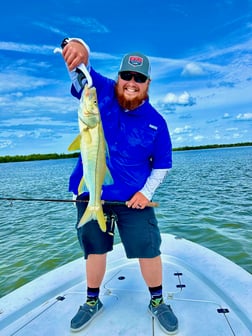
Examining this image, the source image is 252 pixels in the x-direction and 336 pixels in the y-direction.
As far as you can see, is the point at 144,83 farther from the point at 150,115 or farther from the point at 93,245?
the point at 93,245

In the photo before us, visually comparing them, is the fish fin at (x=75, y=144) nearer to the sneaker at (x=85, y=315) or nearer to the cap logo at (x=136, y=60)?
the cap logo at (x=136, y=60)

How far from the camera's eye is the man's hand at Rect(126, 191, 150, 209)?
2844 mm

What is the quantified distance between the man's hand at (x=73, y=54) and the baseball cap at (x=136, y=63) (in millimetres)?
446

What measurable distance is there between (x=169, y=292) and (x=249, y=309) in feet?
2.79

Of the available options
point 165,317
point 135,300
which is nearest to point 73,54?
point 165,317

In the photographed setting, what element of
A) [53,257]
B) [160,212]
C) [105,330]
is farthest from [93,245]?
[160,212]

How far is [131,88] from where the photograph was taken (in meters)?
2.77

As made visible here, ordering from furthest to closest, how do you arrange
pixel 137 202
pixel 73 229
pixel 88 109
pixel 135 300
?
pixel 73 229
pixel 135 300
pixel 137 202
pixel 88 109

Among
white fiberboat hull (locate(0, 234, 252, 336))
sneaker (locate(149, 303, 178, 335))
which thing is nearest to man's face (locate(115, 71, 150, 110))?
sneaker (locate(149, 303, 178, 335))

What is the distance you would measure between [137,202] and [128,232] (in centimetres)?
37

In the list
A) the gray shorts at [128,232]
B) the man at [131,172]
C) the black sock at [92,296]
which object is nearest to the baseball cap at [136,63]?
the man at [131,172]

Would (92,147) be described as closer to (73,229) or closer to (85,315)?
(85,315)

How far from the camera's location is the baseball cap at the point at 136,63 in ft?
8.87

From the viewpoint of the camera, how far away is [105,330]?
291 cm
